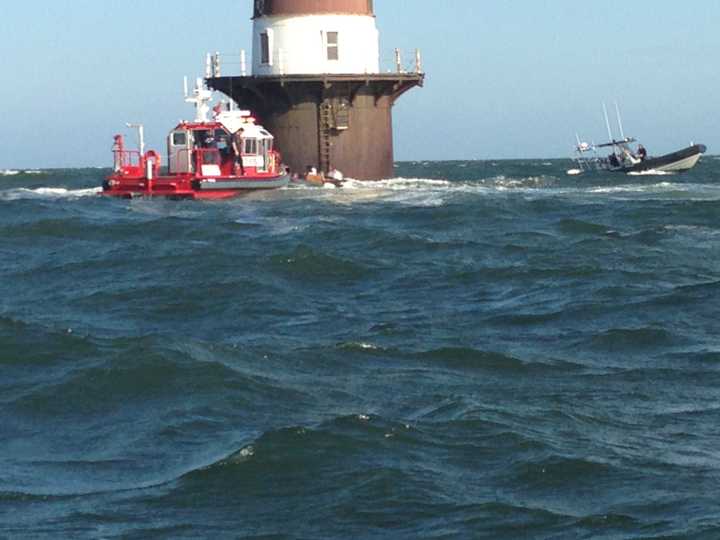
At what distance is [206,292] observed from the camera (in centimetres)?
2158

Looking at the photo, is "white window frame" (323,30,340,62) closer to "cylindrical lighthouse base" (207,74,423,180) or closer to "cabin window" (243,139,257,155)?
"cylindrical lighthouse base" (207,74,423,180)

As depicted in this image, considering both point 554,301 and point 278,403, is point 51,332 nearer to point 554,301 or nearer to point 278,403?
point 278,403

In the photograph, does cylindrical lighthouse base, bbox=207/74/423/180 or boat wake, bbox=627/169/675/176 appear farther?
boat wake, bbox=627/169/675/176

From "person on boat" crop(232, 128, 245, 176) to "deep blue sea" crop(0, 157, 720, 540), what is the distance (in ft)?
46.6

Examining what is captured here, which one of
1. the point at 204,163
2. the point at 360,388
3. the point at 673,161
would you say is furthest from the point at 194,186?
the point at 673,161

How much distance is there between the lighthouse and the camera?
158 ft

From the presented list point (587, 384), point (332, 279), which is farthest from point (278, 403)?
point (332, 279)

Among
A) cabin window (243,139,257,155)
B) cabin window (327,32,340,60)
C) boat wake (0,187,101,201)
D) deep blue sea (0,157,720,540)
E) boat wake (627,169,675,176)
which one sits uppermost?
cabin window (327,32,340,60)

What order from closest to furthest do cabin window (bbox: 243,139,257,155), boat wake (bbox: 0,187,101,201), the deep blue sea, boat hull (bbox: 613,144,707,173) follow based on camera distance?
the deep blue sea → cabin window (bbox: 243,139,257,155) → boat wake (bbox: 0,187,101,201) → boat hull (bbox: 613,144,707,173)

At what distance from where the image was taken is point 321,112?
4850 centimetres

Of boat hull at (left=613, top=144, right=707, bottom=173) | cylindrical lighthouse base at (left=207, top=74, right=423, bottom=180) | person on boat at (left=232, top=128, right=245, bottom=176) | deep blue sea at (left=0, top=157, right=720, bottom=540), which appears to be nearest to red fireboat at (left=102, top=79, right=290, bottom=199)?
person on boat at (left=232, top=128, right=245, bottom=176)

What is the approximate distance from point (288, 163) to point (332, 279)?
2521 centimetres

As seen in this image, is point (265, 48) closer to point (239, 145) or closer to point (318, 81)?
point (318, 81)

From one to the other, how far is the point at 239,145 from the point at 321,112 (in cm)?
563
